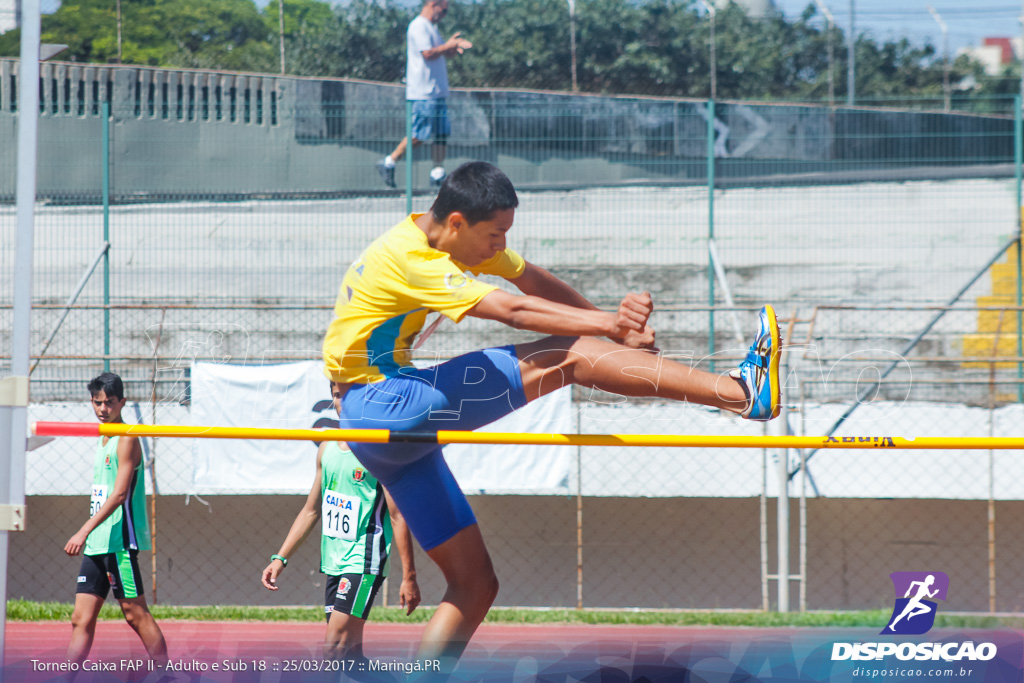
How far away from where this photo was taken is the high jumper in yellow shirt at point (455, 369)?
10.6 ft

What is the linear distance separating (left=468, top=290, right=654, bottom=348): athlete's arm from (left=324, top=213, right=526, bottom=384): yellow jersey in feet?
0.43

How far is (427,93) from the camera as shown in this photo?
9.05 m

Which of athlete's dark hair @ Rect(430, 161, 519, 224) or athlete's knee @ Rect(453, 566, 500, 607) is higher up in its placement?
athlete's dark hair @ Rect(430, 161, 519, 224)

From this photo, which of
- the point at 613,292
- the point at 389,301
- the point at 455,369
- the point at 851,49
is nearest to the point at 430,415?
the point at 455,369

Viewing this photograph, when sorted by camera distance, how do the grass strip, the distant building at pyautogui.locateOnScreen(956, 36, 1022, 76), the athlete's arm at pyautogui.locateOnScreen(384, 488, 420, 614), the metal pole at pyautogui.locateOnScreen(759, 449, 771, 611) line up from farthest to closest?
the distant building at pyautogui.locateOnScreen(956, 36, 1022, 76), the metal pole at pyautogui.locateOnScreen(759, 449, 771, 611), the grass strip, the athlete's arm at pyautogui.locateOnScreen(384, 488, 420, 614)

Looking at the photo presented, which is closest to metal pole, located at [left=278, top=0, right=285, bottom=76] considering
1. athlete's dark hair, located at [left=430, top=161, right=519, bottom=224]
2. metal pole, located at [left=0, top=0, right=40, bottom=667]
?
metal pole, located at [left=0, top=0, right=40, bottom=667]

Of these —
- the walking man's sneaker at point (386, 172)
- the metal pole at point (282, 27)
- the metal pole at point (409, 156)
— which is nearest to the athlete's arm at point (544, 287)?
the metal pole at point (409, 156)

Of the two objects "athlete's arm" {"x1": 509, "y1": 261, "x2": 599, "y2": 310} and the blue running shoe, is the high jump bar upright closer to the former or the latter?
the blue running shoe

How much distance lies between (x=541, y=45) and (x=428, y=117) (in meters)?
3.69

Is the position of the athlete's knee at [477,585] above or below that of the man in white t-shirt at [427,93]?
below

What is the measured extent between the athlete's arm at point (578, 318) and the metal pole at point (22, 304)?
1508mm

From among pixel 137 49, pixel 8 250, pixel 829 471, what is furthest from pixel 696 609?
pixel 137 49

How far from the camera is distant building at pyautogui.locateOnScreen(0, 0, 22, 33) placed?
3631 mm

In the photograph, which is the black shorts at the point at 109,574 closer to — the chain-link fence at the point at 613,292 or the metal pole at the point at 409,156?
the chain-link fence at the point at 613,292
